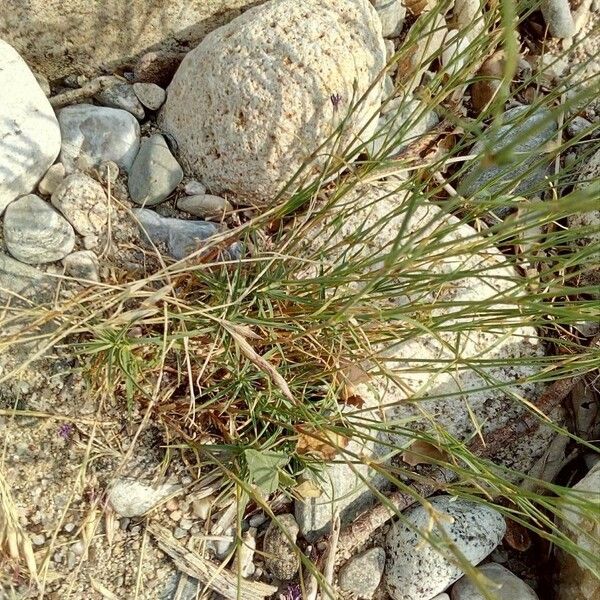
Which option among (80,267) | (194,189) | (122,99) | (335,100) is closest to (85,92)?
(122,99)

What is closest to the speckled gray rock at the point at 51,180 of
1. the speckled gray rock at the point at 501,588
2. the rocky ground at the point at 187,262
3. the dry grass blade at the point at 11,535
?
the rocky ground at the point at 187,262

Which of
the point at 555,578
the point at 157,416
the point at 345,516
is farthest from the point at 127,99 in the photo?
the point at 555,578

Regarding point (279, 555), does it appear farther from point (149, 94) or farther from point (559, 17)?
point (559, 17)

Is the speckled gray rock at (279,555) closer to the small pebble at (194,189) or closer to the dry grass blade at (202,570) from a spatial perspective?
the dry grass blade at (202,570)

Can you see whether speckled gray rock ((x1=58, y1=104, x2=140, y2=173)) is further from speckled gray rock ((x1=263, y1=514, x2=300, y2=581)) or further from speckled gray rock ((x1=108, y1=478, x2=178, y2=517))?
speckled gray rock ((x1=263, y1=514, x2=300, y2=581))

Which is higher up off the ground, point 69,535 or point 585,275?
point 585,275

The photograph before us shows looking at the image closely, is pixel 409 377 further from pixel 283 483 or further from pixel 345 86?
pixel 345 86

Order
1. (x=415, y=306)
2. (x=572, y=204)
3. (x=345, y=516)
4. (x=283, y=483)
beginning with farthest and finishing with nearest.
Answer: (x=345, y=516) → (x=283, y=483) → (x=415, y=306) → (x=572, y=204)
